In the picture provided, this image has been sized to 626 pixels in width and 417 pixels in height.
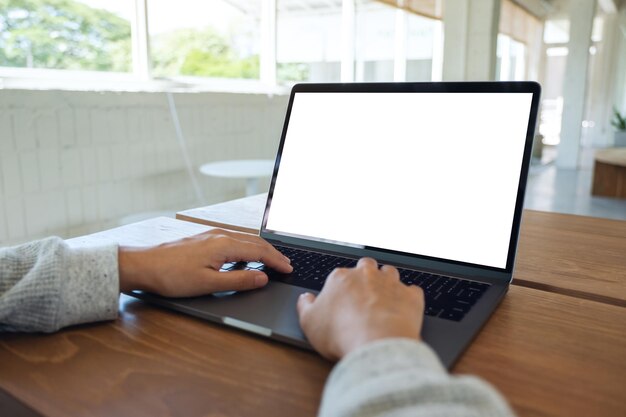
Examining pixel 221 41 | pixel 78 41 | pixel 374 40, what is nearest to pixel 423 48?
pixel 374 40

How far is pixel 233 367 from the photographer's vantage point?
418 mm

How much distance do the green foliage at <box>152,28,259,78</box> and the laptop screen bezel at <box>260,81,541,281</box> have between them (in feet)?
7.30

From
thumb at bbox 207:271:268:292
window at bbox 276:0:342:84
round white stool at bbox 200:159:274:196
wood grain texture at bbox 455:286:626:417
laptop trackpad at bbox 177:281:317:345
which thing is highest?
window at bbox 276:0:342:84

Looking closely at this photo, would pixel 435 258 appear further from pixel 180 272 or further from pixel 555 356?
pixel 180 272

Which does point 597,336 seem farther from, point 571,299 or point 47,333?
point 47,333

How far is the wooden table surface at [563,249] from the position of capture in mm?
643

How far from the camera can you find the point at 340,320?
407 millimetres

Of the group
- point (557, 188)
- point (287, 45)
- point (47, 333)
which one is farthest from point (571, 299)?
point (557, 188)

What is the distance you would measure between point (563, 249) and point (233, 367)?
0.64 m

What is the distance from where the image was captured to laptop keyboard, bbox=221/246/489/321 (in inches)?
19.8

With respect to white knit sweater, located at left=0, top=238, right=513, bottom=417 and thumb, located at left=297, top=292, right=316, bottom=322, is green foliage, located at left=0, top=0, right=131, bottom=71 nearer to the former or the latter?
white knit sweater, located at left=0, top=238, right=513, bottom=417

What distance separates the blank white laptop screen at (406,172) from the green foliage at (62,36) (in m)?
1.83

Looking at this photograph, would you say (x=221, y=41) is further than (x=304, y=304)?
Yes

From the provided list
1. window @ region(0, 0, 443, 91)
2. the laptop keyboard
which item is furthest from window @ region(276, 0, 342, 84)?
the laptop keyboard
